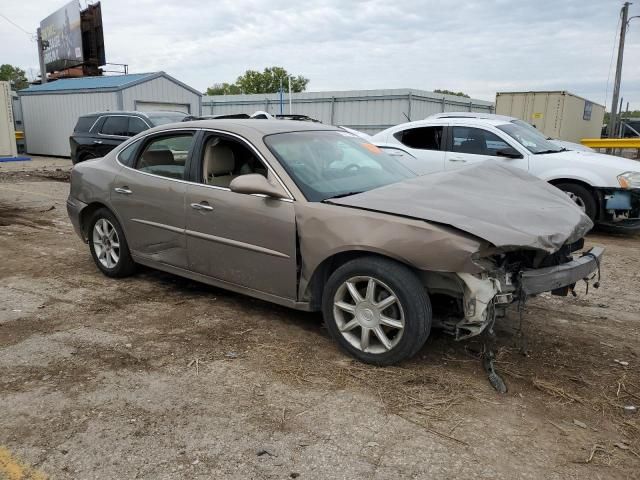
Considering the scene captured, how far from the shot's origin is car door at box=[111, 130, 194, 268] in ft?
15.3

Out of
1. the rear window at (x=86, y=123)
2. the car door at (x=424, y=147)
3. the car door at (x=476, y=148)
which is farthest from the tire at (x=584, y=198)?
the rear window at (x=86, y=123)

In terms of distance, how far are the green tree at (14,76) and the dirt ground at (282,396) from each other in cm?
7401

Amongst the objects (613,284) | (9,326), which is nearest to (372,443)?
(9,326)

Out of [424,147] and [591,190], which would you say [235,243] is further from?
[591,190]

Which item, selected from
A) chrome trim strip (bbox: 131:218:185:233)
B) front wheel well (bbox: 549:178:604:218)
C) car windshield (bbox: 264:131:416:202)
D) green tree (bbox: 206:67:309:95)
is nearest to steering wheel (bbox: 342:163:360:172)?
car windshield (bbox: 264:131:416:202)

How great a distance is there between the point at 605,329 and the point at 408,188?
2.00 m

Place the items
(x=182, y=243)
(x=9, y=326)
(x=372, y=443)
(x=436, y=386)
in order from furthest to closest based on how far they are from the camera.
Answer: (x=182, y=243) < (x=9, y=326) < (x=436, y=386) < (x=372, y=443)

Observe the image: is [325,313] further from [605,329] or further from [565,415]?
[605,329]

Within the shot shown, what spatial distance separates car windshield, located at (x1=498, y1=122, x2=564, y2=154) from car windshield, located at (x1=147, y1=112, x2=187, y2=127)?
24.2ft

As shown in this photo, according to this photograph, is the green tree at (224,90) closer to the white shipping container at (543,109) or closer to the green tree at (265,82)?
the green tree at (265,82)

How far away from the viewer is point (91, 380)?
339 cm

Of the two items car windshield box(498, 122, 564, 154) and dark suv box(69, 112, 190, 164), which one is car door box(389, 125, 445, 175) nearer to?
car windshield box(498, 122, 564, 154)

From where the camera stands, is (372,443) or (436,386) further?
(436,386)

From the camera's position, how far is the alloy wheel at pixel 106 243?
5.42 meters
